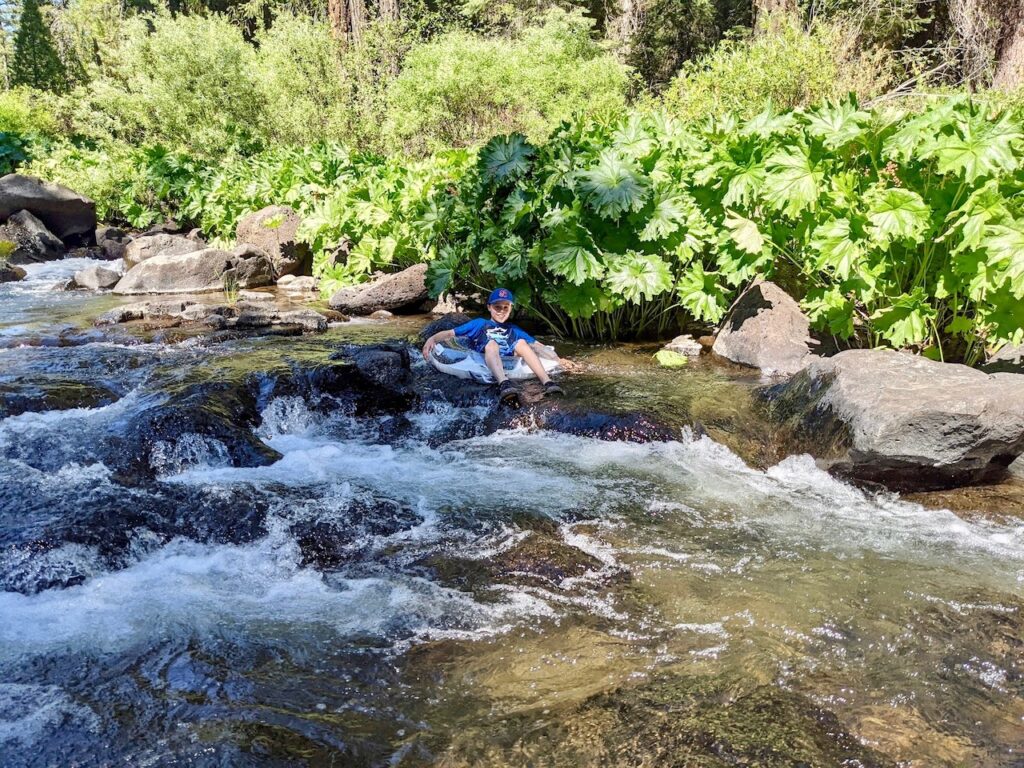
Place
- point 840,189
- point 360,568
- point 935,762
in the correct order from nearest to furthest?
point 935,762, point 360,568, point 840,189

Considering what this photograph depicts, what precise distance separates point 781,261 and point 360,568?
588 centimetres

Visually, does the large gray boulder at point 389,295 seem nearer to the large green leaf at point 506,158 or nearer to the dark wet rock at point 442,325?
the dark wet rock at point 442,325

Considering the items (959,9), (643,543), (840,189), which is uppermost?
(959,9)

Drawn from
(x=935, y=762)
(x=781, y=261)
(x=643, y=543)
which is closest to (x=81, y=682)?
(x=643, y=543)

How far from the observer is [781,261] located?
28.0ft

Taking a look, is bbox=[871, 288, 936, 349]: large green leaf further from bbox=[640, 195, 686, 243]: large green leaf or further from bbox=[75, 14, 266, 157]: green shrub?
bbox=[75, 14, 266, 157]: green shrub

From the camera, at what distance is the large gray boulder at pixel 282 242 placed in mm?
13914

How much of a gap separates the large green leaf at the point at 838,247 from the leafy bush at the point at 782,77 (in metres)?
7.14

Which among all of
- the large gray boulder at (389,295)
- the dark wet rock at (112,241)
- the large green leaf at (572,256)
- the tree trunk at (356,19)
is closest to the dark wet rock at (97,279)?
the dark wet rock at (112,241)

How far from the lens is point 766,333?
8.16 meters

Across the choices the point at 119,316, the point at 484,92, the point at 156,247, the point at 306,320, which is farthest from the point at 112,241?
the point at 306,320

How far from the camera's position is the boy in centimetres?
704

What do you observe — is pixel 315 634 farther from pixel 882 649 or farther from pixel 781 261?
pixel 781 261

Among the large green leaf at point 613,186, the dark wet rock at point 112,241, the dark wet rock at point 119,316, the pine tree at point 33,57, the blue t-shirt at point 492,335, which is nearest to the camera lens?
the blue t-shirt at point 492,335
